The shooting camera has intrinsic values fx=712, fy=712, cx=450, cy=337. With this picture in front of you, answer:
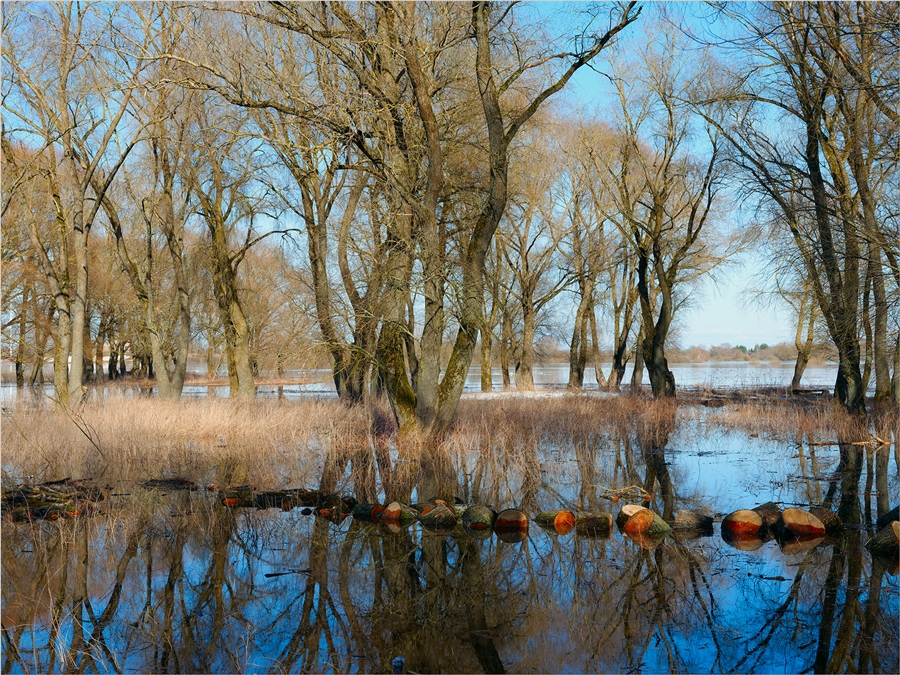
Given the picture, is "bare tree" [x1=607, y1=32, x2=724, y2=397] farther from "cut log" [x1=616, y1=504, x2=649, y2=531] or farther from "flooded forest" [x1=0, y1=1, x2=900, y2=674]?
"cut log" [x1=616, y1=504, x2=649, y2=531]

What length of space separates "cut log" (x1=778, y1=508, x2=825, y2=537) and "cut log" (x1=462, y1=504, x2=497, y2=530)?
2.68 metres

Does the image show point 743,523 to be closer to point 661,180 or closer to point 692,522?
point 692,522

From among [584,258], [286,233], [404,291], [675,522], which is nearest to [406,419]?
[404,291]

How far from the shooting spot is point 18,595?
5.00m

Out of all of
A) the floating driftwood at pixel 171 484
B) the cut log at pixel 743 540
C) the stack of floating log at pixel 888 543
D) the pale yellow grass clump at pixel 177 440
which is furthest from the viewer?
the pale yellow grass clump at pixel 177 440

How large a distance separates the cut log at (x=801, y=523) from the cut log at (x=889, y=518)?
62 centimetres

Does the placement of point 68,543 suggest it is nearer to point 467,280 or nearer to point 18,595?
point 18,595

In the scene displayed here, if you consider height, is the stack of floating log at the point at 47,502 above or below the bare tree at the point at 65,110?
below

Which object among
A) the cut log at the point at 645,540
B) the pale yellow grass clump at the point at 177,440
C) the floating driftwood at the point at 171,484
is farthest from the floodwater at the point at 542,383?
the cut log at the point at 645,540

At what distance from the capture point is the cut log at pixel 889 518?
6.44m

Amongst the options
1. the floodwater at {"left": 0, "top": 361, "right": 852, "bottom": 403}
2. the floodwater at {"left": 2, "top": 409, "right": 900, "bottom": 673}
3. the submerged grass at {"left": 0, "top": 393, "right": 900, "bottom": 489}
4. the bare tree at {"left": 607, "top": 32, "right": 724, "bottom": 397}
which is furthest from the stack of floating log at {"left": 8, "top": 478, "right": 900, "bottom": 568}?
the bare tree at {"left": 607, "top": 32, "right": 724, "bottom": 397}

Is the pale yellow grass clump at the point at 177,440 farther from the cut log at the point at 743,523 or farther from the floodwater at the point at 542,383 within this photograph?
the cut log at the point at 743,523

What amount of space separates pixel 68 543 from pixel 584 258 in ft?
74.8

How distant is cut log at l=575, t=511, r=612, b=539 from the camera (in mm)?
6621
